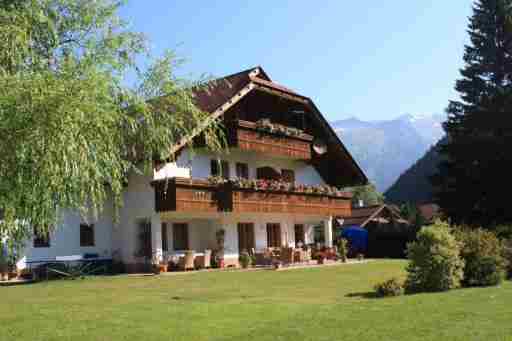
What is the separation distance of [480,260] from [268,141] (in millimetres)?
14896

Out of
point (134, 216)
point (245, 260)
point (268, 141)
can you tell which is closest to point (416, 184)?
point (268, 141)

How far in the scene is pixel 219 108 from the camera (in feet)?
83.3

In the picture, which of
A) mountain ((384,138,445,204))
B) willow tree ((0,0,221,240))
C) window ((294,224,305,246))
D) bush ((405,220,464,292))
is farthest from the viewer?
mountain ((384,138,445,204))

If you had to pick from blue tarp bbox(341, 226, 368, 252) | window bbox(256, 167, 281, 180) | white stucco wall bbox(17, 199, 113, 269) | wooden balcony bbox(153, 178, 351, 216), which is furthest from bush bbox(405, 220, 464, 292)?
blue tarp bbox(341, 226, 368, 252)

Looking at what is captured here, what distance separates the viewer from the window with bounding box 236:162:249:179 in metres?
29.9

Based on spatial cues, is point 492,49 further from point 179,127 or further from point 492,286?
point 179,127

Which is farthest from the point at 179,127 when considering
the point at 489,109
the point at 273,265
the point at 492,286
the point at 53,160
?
the point at 489,109

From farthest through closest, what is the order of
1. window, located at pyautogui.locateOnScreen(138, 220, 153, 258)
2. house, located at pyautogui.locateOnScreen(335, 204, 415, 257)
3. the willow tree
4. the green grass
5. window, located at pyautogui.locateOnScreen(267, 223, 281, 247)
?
house, located at pyautogui.locateOnScreen(335, 204, 415, 257)
window, located at pyautogui.locateOnScreen(267, 223, 281, 247)
window, located at pyautogui.locateOnScreen(138, 220, 153, 258)
the green grass
the willow tree

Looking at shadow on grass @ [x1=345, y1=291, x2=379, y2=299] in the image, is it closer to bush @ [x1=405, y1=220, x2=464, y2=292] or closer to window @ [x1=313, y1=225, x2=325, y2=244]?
bush @ [x1=405, y1=220, x2=464, y2=292]

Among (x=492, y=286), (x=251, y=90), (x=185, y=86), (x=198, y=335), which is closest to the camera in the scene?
(x=198, y=335)

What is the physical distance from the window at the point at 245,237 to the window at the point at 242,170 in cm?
232

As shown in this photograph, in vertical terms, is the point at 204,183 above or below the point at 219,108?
below

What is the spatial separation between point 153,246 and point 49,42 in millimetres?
15760

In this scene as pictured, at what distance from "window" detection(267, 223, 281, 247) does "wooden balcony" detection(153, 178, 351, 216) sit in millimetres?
2239
